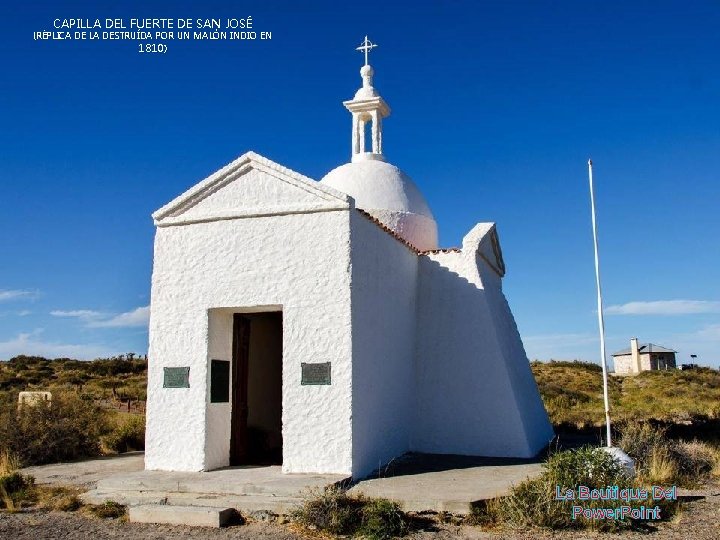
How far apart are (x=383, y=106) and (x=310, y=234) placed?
21.7 ft

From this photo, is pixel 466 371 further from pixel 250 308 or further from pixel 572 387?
pixel 572 387

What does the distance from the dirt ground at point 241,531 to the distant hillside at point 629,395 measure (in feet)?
31.9

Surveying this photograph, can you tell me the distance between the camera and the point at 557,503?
7.10m

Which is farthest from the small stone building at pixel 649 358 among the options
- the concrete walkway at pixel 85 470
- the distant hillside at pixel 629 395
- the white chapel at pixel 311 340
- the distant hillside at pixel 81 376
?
the concrete walkway at pixel 85 470

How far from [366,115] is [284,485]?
9.81m

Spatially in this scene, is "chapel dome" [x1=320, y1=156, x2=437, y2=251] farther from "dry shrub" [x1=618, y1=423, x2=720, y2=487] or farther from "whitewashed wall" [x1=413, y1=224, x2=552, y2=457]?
"dry shrub" [x1=618, y1=423, x2=720, y2=487]

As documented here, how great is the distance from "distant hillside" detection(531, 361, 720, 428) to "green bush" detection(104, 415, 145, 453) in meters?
10.8

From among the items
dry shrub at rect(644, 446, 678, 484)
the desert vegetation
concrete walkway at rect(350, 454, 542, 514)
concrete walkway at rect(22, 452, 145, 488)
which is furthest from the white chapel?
the desert vegetation

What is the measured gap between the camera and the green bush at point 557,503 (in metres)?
6.93

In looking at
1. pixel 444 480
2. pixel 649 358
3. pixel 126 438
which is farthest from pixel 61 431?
pixel 649 358

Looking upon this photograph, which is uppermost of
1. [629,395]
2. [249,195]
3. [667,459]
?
[249,195]

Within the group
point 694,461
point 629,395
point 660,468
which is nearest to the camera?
point 660,468

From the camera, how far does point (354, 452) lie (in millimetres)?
8688

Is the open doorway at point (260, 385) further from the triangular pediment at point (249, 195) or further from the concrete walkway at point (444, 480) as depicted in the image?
the concrete walkway at point (444, 480)
